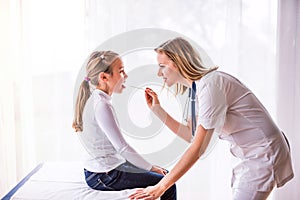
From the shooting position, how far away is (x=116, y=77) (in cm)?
135

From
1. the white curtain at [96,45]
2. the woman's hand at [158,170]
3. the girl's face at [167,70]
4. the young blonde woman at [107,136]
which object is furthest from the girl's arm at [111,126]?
the white curtain at [96,45]

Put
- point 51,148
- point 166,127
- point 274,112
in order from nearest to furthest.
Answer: point 166,127 → point 274,112 → point 51,148

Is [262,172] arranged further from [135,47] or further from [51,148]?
[51,148]

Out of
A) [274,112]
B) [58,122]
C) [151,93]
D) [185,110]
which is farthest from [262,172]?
[58,122]

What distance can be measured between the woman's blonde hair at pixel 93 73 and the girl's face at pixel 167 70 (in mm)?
164

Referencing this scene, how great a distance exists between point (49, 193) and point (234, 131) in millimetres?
647

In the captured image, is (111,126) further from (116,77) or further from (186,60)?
(186,60)

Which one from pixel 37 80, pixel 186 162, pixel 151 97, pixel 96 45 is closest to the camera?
pixel 186 162

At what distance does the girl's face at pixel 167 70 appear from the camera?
1.24 m

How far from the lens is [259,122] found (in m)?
1.25

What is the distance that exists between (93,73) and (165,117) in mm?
320

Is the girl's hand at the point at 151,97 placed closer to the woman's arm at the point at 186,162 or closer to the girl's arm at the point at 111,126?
the girl's arm at the point at 111,126

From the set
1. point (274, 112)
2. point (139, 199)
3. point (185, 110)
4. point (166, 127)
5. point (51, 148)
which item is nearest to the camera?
point (139, 199)

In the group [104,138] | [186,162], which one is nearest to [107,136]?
[104,138]
